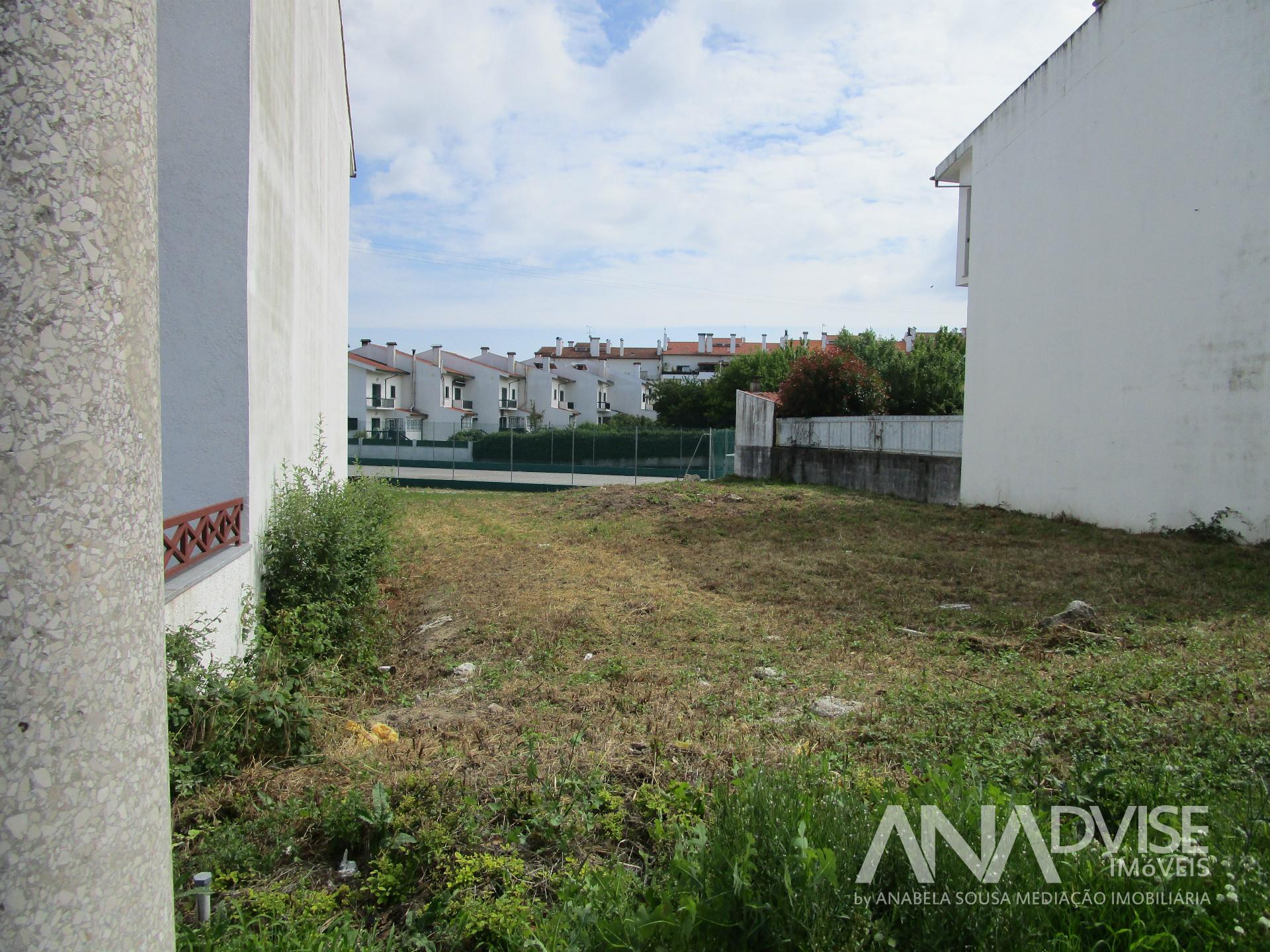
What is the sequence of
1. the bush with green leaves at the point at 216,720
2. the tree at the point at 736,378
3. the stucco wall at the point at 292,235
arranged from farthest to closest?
the tree at the point at 736,378, the stucco wall at the point at 292,235, the bush with green leaves at the point at 216,720

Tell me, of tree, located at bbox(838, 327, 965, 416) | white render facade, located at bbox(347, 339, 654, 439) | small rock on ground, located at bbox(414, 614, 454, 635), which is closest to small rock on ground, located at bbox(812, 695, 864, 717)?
small rock on ground, located at bbox(414, 614, 454, 635)

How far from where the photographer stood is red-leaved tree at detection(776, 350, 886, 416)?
2386cm

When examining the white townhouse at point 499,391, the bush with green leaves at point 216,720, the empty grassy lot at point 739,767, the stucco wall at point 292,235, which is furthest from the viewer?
the white townhouse at point 499,391

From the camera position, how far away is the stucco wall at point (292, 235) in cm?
640

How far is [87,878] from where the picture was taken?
1410 mm

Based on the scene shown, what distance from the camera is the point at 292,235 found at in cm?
849

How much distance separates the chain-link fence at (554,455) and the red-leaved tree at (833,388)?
413 centimetres

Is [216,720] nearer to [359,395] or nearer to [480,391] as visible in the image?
[359,395]

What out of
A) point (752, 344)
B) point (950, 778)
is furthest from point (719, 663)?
point (752, 344)

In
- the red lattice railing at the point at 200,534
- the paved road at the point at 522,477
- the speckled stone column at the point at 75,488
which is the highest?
the speckled stone column at the point at 75,488

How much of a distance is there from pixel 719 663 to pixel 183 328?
4.48m

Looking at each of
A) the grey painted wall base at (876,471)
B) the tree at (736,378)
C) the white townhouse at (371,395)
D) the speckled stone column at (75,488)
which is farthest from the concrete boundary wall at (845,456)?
the white townhouse at (371,395)

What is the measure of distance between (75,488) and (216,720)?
307 centimetres

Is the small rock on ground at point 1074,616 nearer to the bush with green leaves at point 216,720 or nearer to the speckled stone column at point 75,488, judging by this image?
the bush with green leaves at point 216,720
